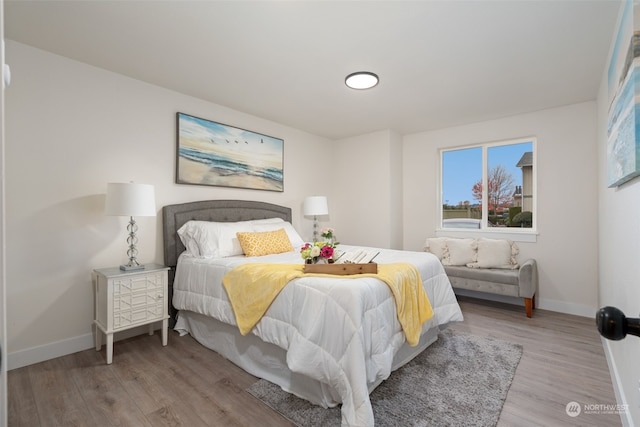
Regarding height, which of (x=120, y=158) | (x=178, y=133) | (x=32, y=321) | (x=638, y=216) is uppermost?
(x=178, y=133)

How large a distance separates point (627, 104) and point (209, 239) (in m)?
3.10

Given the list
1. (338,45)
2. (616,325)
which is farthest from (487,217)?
(616,325)

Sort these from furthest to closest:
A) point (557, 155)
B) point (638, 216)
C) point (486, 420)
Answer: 1. point (557, 155)
2. point (486, 420)
3. point (638, 216)

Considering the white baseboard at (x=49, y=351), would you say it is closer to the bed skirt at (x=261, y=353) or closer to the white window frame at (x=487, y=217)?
the bed skirt at (x=261, y=353)

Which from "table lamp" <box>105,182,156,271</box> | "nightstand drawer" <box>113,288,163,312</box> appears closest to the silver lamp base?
"table lamp" <box>105,182,156,271</box>

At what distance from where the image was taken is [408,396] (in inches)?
75.8

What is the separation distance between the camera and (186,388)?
2.02 m

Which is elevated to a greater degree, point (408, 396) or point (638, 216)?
point (638, 216)

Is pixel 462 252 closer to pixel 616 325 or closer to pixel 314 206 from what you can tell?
pixel 314 206

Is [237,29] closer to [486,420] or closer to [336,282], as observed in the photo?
A: [336,282]

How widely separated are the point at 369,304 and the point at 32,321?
8.80ft

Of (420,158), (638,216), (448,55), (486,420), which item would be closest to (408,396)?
(486,420)

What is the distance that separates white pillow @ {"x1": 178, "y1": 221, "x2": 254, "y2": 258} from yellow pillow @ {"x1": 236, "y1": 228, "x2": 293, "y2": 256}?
0.29 ft

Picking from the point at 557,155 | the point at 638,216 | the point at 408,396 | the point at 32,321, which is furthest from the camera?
the point at 557,155
